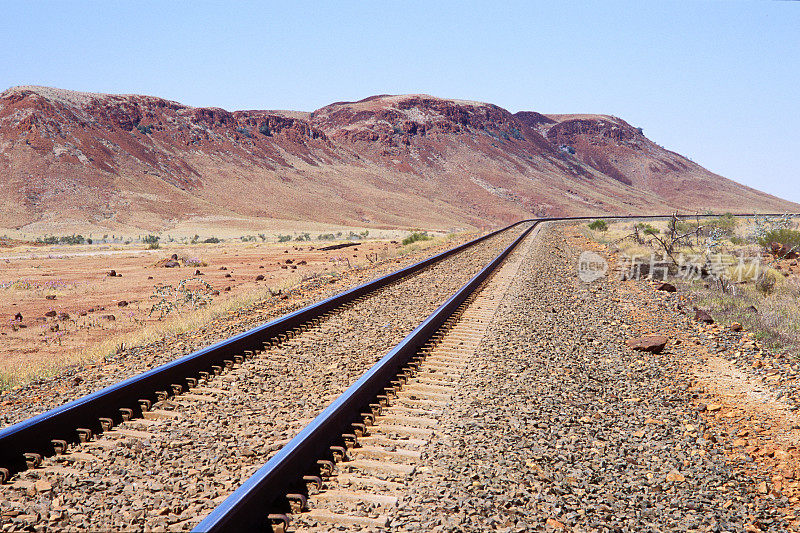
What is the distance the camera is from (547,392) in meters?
6.66

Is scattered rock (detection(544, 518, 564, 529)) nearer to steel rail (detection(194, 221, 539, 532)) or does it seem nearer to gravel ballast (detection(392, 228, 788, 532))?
gravel ballast (detection(392, 228, 788, 532))

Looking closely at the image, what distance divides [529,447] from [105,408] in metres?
3.91

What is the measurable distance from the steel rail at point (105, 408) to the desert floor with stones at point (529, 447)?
28 cm

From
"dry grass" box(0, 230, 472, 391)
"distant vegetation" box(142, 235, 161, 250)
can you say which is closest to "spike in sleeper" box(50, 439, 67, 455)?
"dry grass" box(0, 230, 472, 391)

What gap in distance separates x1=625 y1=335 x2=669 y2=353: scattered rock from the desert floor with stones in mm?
106

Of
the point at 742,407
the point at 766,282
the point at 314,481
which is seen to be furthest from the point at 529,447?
the point at 766,282

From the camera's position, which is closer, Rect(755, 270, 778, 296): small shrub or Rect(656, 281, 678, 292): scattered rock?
Rect(656, 281, 678, 292): scattered rock

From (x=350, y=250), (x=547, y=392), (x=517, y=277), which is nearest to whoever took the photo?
(x=547, y=392)

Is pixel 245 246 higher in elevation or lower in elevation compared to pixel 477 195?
lower

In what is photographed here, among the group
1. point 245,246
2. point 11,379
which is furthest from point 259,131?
point 11,379

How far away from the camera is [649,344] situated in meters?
8.90

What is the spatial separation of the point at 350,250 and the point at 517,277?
15990mm

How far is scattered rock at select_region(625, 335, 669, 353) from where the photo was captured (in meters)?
→ 8.86

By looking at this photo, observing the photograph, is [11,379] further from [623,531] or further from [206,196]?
[206,196]
